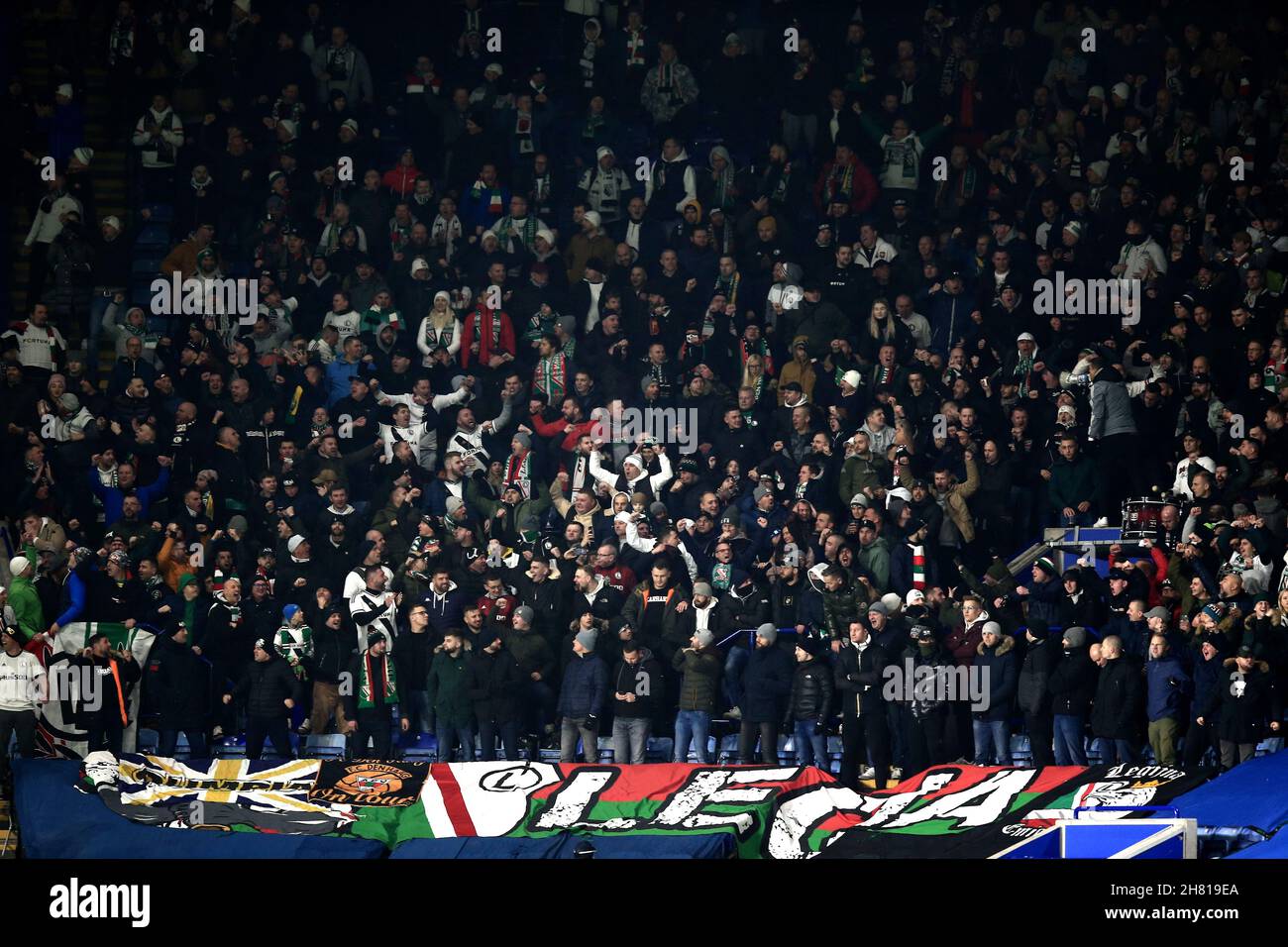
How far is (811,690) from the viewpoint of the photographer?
18344 mm

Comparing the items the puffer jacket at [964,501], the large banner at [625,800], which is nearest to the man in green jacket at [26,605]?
the large banner at [625,800]

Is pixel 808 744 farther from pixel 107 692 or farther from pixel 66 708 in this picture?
pixel 66 708

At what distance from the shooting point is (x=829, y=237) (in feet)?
72.7

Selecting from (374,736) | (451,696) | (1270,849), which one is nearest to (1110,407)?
(1270,849)

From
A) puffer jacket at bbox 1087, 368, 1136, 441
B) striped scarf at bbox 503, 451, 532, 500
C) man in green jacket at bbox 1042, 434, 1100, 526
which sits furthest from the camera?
striped scarf at bbox 503, 451, 532, 500

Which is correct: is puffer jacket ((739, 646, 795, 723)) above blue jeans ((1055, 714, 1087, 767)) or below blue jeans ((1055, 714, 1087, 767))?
above

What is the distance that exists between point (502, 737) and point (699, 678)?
6.07 feet

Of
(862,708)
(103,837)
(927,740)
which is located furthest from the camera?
(862,708)

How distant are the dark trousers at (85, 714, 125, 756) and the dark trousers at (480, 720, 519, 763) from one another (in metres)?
3.33

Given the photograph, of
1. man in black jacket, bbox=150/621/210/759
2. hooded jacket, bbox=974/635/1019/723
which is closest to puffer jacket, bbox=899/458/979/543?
hooded jacket, bbox=974/635/1019/723

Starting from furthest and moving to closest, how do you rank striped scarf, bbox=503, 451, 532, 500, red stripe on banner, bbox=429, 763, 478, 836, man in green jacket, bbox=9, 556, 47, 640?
striped scarf, bbox=503, 451, 532, 500 → man in green jacket, bbox=9, 556, 47, 640 → red stripe on banner, bbox=429, 763, 478, 836

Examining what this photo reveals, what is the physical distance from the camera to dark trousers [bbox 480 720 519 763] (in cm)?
1872

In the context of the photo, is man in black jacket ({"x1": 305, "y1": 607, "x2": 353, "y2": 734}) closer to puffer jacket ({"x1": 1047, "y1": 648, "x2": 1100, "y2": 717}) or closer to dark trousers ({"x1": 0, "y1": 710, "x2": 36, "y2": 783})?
dark trousers ({"x1": 0, "y1": 710, "x2": 36, "y2": 783})
